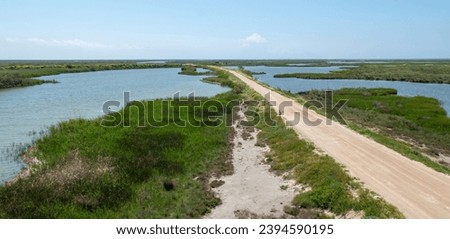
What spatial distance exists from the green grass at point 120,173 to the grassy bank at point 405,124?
491 inches

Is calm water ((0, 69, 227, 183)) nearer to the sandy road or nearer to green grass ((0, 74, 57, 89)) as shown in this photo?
green grass ((0, 74, 57, 89))

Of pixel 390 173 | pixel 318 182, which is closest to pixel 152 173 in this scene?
pixel 318 182

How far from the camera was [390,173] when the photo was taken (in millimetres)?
20328

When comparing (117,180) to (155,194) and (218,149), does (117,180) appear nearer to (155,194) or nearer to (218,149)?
(155,194)

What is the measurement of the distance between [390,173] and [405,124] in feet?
73.3

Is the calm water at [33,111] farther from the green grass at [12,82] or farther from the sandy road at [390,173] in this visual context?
the sandy road at [390,173]

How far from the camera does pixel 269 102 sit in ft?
162

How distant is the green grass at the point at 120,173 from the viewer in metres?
17.6

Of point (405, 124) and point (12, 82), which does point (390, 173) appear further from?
point (12, 82)

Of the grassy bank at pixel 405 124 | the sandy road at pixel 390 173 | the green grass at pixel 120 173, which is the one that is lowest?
the grassy bank at pixel 405 124

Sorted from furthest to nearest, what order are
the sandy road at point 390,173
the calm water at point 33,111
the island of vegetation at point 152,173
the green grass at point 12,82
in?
the green grass at point 12,82
the calm water at point 33,111
the island of vegetation at point 152,173
the sandy road at point 390,173

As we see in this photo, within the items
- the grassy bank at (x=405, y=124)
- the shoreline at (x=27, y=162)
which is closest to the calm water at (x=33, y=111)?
the shoreline at (x=27, y=162)

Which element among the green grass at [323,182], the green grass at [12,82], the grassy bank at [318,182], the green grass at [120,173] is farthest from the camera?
the green grass at [12,82]

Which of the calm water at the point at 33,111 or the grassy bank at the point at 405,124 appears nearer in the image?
the grassy bank at the point at 405,124
